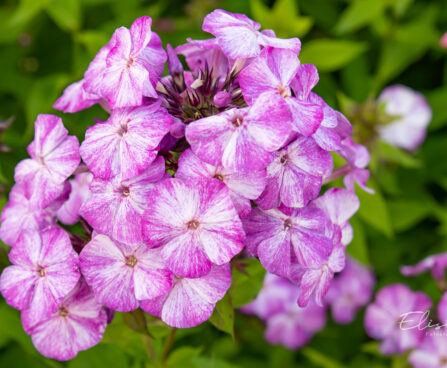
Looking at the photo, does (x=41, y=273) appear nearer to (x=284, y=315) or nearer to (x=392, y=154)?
(x=284, y=315)

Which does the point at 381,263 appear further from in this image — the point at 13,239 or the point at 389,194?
the point at 13,239

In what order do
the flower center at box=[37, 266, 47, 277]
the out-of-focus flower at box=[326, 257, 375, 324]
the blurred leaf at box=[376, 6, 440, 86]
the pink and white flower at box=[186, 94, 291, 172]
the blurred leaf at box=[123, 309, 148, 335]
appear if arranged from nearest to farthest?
the pink and white flower at box=[186, 94, 291, 172] < the flower center at box=[37, 266, 47, 277] < the blurred leaf at box=[123, 309, 148, 335] < the out-of-focus flower at box=[326, 257, 375, 324] < the blurred leaf at box=[376, 6, 440, 86]

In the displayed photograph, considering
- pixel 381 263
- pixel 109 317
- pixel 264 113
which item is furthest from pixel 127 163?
pixel 381 263

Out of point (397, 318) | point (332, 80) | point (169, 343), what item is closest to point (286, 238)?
point (169, 343)

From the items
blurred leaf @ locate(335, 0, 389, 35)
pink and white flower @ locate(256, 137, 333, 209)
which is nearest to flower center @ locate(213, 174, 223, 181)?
pink and white flower @ locate(256, 137, 333, 209)

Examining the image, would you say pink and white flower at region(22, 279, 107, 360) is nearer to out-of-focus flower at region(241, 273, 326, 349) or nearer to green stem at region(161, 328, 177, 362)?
green stem at region(161, 328, 177, 362)

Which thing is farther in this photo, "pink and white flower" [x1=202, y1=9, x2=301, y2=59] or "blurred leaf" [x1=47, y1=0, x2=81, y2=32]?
"blurred leaf" [x1=47, y1=0, x2=81, y2=32]
